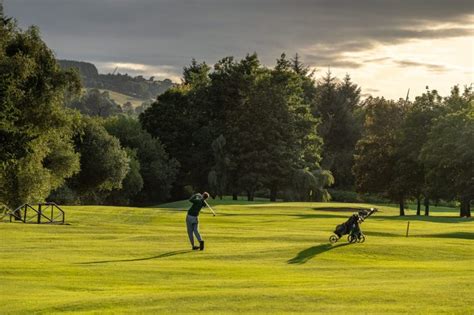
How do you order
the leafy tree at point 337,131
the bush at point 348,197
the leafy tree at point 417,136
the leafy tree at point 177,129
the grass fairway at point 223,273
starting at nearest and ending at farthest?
the grass fairway at point 223,273 → the leafy tree at point 417,136 → the leafy tree at point 177,129 → the bush at point 348,197 → the leafy tree at point 337,131

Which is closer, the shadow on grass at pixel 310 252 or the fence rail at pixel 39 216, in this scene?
the shadow on grass at pixel 310 252

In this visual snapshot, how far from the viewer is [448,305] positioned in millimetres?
20938

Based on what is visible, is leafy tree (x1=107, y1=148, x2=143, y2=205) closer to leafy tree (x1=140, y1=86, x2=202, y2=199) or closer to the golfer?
leafy tree (x1=140, y1=86, x2=202, y2=199)

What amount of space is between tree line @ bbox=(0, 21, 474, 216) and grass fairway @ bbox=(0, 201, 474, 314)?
13704mm

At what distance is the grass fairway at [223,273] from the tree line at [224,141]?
540 inches

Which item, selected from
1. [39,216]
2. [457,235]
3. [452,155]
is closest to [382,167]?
[452,155]

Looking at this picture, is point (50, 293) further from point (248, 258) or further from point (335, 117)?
point (335, 117)

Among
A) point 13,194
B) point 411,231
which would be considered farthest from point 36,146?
point 411,231

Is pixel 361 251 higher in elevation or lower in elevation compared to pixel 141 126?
lower

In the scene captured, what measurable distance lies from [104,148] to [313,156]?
3904cm

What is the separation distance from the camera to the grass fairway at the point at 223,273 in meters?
20.7

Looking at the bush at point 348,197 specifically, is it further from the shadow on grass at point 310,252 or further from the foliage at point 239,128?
the shadow on grass at point 310,252

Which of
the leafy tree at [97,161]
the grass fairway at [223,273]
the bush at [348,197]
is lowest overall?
the grass fairway at [223,273]

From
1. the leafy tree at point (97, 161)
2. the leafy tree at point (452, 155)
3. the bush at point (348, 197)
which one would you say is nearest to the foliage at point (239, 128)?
the bush at point (348, 197)
